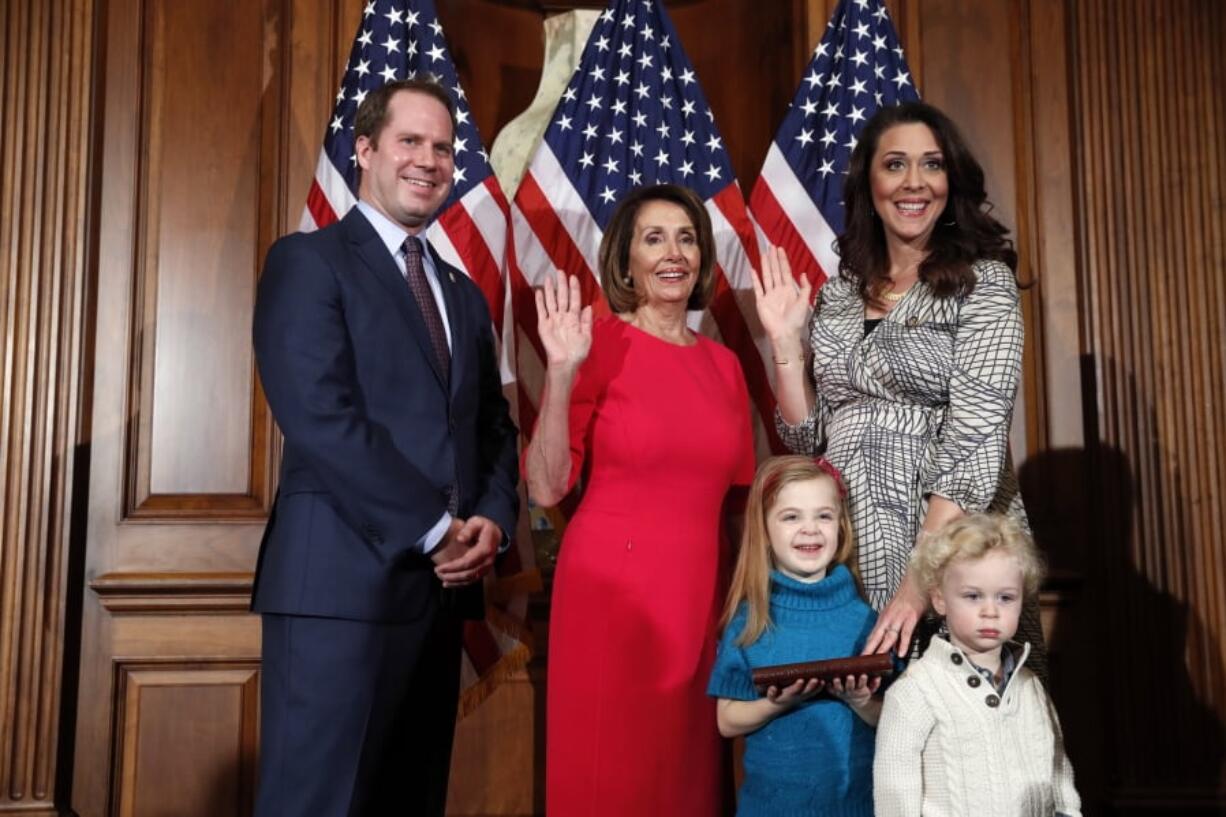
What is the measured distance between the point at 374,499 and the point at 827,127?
2225mm

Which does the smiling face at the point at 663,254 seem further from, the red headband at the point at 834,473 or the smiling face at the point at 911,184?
the red headband at the point at 834,473

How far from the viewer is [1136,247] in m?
3.73

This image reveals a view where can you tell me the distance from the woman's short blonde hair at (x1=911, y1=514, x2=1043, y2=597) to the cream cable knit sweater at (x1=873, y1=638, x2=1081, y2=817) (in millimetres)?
138

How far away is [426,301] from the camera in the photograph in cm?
248

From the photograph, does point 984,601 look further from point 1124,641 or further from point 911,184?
point 1124,641

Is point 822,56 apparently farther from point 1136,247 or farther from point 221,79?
point 221,79

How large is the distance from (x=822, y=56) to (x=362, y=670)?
254 cm

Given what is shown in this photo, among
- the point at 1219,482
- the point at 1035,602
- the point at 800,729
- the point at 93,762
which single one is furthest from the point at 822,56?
the point at 93,762

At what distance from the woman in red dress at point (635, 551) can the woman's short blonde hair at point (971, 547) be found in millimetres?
615

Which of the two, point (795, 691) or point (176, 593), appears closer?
point (795, 691)

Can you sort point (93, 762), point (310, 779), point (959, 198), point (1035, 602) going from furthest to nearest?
point (93, 762)
point (959, 198)
point (1035, 602)
point (310, 779)

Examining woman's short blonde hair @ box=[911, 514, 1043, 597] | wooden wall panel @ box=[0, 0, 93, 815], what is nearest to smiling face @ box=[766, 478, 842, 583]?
woman's short blonde hair @ box=[911, 514, 1043, 597]

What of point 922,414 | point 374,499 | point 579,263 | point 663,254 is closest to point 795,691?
point 922,414

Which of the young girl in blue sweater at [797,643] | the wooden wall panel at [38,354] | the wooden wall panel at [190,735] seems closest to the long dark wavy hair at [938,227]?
the young girl in blue sweater at [797,643]
